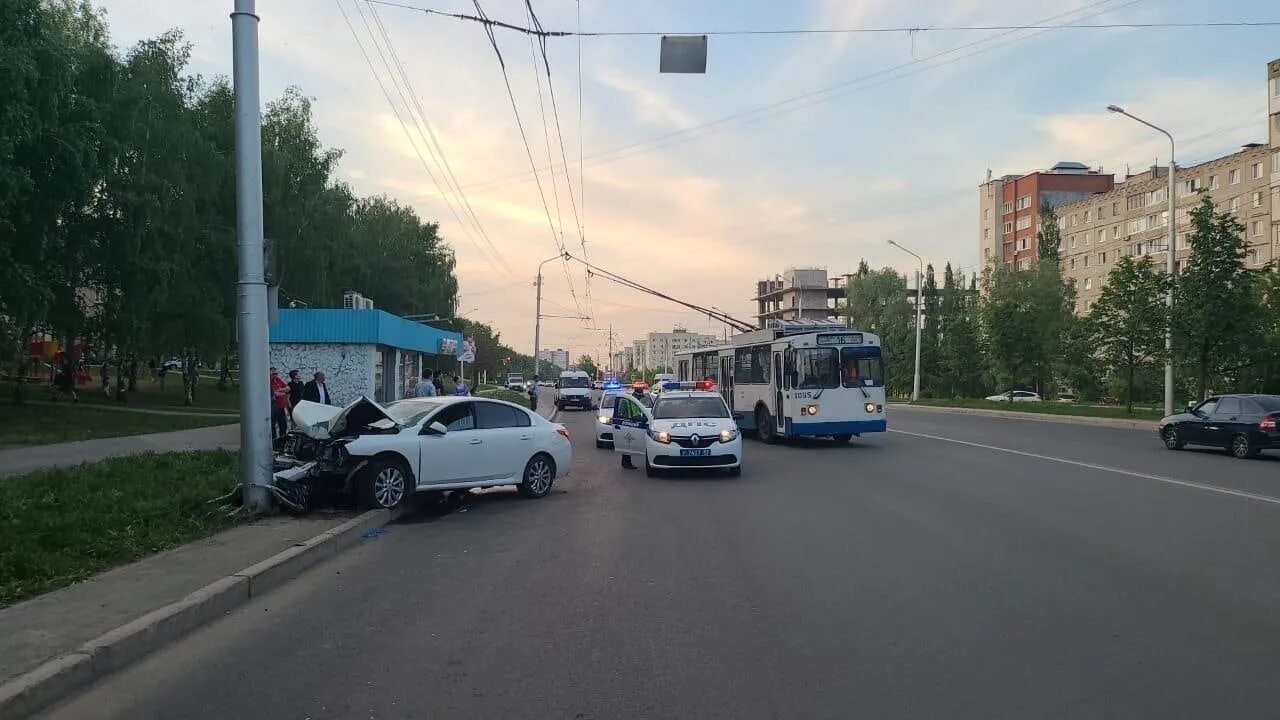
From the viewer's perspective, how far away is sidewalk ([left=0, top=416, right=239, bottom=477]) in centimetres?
1495

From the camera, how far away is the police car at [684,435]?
51.1ft

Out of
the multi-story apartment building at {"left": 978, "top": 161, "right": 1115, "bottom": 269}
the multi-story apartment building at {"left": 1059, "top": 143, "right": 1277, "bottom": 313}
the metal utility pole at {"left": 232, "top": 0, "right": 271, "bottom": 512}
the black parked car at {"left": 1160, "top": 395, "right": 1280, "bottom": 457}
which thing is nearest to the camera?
the metal utility pole at {"left": 232, "top": 0, "right": 271, "bottom": 512}

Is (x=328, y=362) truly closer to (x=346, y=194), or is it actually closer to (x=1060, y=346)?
(x=346, y=194)

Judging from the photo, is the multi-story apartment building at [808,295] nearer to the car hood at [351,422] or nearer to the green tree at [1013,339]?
the green tree at [1013,339]

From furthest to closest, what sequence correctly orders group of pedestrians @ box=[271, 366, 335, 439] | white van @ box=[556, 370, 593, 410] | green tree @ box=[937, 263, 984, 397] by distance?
1. green tree @ box=[937, 263, 984, 397]
2. white van @ box=[556, 370, 593, 410]
3. group of pedestrians @ box=[271, 366, 335, 439]

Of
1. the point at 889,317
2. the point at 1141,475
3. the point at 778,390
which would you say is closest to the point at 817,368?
the point at 778,390

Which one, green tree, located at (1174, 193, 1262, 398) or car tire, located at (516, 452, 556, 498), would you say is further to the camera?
green tree, located at (1174, 193, 1262, 398)

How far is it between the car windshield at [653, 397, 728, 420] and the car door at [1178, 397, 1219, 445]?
11515mm

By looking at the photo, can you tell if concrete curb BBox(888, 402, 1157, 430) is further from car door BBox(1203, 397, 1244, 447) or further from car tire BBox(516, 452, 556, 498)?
car tire BBox(516, 452, 556, 498)

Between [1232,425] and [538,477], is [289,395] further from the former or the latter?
[1232,425]

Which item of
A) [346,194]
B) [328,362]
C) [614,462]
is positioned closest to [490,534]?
[614,462]

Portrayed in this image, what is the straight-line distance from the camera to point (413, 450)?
1145 cm

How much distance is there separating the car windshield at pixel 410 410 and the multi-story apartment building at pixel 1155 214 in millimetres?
60381

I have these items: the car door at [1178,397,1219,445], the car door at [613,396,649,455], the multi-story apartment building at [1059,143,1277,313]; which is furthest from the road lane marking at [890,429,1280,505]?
the multi-story apartment building at [1059,143,1277,313]
